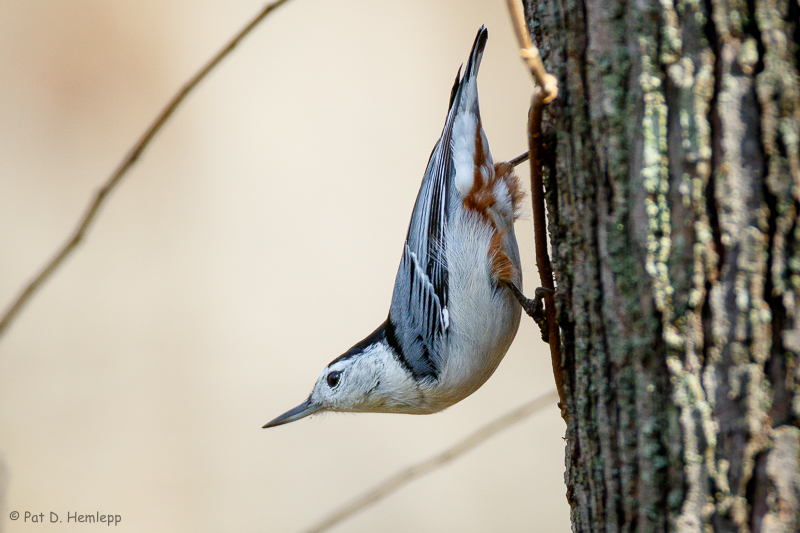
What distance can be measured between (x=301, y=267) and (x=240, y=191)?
59cm

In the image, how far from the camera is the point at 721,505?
2.79 feet

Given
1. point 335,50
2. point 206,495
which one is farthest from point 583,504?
point 335,50

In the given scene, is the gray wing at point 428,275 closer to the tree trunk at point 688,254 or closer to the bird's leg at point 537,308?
the bird's leg at point 537,308

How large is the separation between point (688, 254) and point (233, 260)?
10.8 ft

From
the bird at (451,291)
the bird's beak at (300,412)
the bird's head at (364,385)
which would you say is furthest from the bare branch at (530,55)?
the bird's beak at (300,412)

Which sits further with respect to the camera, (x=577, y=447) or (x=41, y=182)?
(x=41, y=182)

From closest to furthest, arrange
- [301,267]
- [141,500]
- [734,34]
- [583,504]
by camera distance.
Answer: [734,34], [583,504], [141,500], [301,267]

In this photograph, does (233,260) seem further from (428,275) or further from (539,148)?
(539,148)

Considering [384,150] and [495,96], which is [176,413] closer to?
[384,150]

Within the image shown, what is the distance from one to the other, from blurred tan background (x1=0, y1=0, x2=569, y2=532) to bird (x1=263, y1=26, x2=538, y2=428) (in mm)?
1462

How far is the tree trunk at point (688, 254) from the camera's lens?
32.1 inches

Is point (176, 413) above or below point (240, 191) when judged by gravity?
below

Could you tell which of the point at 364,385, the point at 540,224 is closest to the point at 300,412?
the point at 364,385

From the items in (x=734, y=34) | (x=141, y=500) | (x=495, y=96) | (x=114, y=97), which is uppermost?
(x=114, y=97)
